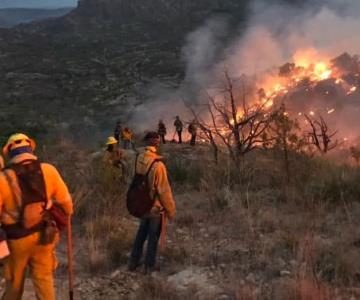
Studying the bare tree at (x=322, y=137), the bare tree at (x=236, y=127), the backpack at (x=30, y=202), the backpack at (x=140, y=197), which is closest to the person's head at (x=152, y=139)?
the backpack at (x=140, y=197)

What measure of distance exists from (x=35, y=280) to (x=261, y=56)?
1673 inches

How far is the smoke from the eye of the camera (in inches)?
1405

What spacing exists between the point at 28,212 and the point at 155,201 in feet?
7.18

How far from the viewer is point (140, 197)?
6.51 m

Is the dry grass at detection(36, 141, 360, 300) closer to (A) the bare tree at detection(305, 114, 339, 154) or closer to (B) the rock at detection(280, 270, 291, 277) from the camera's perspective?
(B) the rock at detection(280, 270, 291, 277)

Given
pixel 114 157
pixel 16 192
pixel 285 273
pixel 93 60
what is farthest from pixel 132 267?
pixel 93 60

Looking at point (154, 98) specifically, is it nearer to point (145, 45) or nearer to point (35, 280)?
point (145, 45)

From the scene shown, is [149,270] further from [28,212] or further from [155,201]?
[28,212]

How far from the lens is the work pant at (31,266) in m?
4.64

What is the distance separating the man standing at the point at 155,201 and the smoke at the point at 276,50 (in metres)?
25.2

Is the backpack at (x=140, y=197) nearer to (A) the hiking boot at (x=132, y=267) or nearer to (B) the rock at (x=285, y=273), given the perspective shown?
(A) the hiking boot at (x=132, y=267)

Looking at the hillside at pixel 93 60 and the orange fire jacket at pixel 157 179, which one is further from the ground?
the hillside at pixel 93 60

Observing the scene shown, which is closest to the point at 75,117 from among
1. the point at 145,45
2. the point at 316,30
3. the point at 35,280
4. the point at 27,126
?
the point at 27,126

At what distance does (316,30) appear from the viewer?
159 feet
